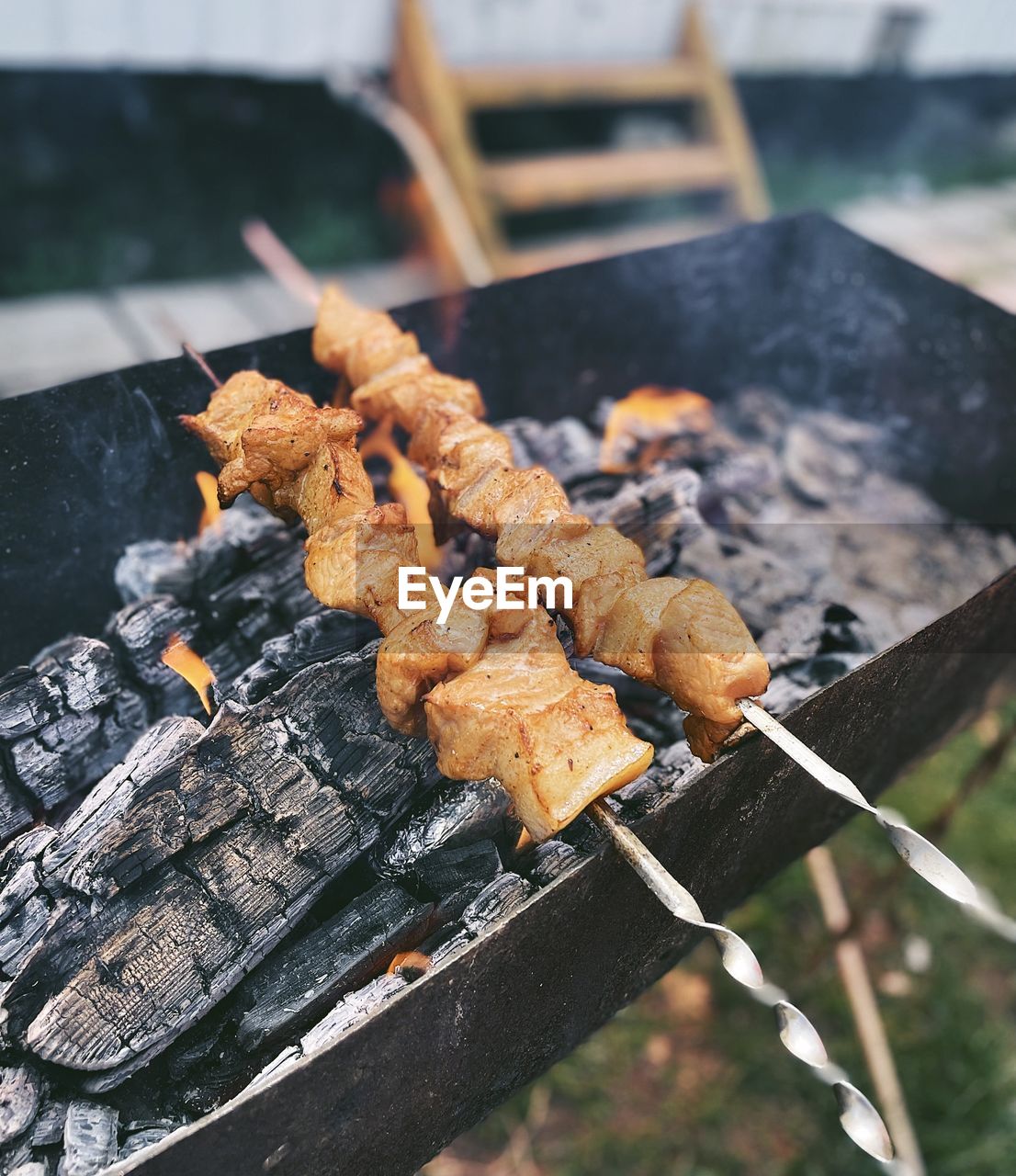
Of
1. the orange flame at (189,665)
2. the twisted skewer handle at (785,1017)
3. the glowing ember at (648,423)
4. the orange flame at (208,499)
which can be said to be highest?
the orange flame at (208,499)

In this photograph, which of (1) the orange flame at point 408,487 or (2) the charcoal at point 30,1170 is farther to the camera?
(1) the orange flame at point 408,487

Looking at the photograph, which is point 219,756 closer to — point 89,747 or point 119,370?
point 89,747

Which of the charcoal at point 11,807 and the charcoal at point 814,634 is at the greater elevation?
the charcoal at point 11,807

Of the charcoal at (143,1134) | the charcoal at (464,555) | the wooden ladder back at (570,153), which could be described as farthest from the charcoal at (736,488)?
the wooden ladder back at (570,153)

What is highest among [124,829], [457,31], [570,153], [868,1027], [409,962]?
[457,31]

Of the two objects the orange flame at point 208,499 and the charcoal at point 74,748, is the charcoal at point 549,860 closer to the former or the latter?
the charcoal at point 74,748

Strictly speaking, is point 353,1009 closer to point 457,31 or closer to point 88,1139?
point 88,1139

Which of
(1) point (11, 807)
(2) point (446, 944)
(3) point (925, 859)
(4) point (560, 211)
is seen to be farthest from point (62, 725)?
(4) point (560, 211)
